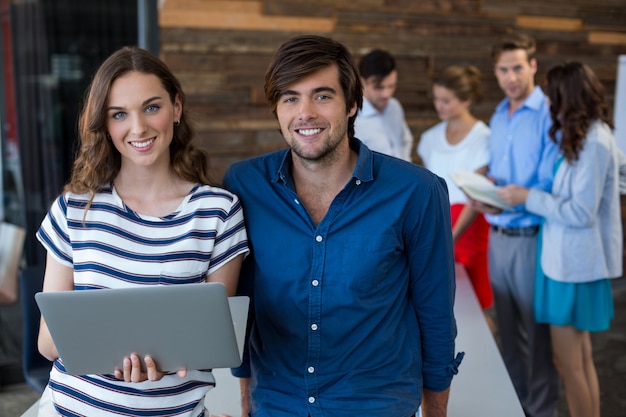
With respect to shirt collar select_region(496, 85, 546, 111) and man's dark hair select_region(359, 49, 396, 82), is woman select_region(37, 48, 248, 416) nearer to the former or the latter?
shirt collar select_region(496, 85, 546, 111)

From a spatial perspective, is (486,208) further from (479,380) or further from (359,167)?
(359,167)

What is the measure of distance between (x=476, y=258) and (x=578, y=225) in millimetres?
803

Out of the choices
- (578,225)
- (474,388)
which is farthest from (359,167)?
(578,225)

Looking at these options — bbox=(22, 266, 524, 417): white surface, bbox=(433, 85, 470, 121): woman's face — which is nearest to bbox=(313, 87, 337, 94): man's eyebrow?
bbox=(22, 266, 524, 417): white surface

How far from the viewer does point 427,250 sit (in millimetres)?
1774

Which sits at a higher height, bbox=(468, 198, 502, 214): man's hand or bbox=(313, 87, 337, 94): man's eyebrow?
bbox=(313, 87, 337, 94): man's eyebrow

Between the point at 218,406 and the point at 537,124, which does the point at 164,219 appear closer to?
the point at 218,406

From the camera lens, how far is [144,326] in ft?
4.87

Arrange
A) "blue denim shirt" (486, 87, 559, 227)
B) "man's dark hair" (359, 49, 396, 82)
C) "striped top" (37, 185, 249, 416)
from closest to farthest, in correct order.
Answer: "striped top" (37, 185, 249, 416)
"blue denim shirt" (486, 87, 559, 227)
"man's dark hair" (359, 49, 396, 82)

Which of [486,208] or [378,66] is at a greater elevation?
[378,66]

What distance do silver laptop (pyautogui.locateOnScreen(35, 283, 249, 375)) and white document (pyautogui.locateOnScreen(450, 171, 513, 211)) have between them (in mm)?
1637

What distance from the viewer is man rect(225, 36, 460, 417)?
171cm

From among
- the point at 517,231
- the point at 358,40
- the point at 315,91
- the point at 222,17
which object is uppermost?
the point at 222,17

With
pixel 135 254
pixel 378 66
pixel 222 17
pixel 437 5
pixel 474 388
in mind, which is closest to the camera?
pixel 135 254
